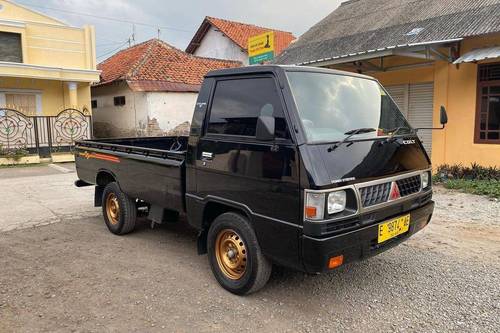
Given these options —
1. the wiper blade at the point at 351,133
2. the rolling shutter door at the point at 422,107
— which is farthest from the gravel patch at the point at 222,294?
the rolling shutter door at the point at 422,107

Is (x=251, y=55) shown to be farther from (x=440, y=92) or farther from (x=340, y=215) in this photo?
(x=340, y=215)

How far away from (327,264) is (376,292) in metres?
1.09

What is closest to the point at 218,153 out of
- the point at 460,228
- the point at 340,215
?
the point at 340,215

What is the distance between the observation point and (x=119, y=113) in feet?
64.3

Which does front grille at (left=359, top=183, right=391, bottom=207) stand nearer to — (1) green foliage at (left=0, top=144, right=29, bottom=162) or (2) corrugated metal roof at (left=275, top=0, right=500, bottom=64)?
(2) corrugated metal roof at (left=275, top=0, right=500, bottom=64)

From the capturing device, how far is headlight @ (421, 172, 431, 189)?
3.95 metres

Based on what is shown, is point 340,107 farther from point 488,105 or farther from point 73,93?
point 73,93

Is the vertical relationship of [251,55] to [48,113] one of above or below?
above

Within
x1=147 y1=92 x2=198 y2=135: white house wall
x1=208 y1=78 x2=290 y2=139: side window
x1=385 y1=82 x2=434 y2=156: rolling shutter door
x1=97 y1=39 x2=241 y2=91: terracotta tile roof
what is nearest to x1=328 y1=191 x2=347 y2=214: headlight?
x1=208 y1=78 x2=290 y2=139: side window

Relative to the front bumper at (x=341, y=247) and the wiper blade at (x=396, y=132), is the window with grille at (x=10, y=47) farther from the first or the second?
the front bumper at (x=341, y=247)

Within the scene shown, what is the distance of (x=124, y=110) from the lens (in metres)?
19.2

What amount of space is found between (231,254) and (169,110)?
51.0ft

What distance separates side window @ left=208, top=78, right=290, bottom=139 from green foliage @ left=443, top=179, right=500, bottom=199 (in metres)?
6.18

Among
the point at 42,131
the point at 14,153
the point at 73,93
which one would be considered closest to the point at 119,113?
the point at 73,93
